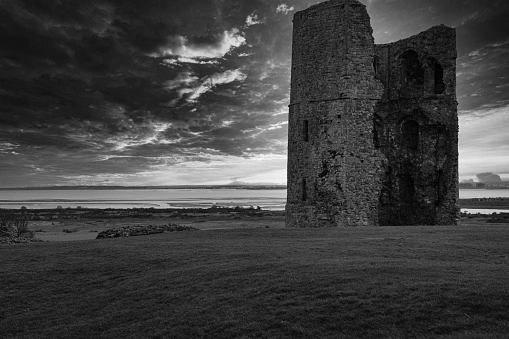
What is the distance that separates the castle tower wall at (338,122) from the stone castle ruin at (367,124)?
2.3 inches

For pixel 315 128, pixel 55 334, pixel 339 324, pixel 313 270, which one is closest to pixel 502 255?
pixel 313 270

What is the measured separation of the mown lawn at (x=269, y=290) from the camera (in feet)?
27.1

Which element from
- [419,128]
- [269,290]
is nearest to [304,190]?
[419,128]

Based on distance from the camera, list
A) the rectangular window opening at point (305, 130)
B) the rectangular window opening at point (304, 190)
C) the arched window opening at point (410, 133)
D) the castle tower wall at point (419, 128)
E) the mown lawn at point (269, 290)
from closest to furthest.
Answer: the mown lawn at point (269, 290)
the castle tower wall at point (419, 128)
the rectangular window opening at point (304, 190)
the rectangular window opening at point (305, 130)
the arched window opening at point (410, 133)

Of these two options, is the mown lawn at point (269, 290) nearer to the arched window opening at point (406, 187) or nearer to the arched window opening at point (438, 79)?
the arched window opening at point (406, 187)

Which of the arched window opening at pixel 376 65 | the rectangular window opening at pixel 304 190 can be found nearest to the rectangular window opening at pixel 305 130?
the rectangular window opening at pixel 304 190

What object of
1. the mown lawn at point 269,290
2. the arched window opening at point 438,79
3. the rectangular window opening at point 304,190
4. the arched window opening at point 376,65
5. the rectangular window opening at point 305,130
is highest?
the arched window opening at point 376,65

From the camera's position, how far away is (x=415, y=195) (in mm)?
27031

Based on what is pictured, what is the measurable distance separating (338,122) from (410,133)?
211 inches

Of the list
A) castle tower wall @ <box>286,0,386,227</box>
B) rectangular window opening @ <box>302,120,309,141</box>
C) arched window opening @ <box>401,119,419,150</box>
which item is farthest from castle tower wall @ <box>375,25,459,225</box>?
rectangular window opening @ <box>302,120,309,141</box>

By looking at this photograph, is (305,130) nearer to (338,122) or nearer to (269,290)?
(338,122)

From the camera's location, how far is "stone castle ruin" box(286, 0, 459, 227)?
25.8 m

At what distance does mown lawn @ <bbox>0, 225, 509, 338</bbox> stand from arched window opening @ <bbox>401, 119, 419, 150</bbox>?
38.8 feet

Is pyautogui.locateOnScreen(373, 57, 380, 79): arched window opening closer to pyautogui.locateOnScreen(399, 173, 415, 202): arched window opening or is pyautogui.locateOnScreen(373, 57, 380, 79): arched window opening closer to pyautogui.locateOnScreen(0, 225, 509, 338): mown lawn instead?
pyautogui.locateOnScreen(399, 173, 415, 202): arched window opening
